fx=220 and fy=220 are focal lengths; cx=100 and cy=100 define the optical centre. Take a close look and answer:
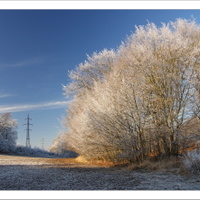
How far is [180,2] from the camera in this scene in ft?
21.0

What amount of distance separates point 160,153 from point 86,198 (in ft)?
22.2

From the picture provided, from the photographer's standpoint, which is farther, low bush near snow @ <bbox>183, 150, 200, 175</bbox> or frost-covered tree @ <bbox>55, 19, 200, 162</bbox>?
frost-covered tree @ <bbox>55, 19, 200, 162</bbox>

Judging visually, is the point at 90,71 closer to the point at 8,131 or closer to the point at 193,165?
the point at 193,165

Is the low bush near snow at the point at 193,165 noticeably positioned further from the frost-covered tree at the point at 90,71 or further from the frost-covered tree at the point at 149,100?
the frost-covered tree at the point at 90,71

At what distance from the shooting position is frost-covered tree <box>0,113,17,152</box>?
99.0 feet

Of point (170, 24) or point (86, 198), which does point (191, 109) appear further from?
point (86, 198)

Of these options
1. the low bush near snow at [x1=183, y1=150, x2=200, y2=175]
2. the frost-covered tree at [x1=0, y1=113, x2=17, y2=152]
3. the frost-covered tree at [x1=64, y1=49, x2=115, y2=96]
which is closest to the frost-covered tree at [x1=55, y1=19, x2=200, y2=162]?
the low bush near snow at [x1=183, y1=150, x2=200, y2=175]

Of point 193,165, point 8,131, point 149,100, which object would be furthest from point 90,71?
point 8,131

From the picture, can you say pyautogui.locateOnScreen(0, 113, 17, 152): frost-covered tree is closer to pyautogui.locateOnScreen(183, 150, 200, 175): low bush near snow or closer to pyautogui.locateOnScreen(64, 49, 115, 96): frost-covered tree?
pyautogui.locateOnScreen(64, 49, 115, 96): frost-covered tree

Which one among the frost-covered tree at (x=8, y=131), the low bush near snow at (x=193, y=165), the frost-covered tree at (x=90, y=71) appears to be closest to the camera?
the low bush near snow at (x=193, y=165)

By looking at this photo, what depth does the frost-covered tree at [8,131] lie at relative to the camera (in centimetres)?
3019

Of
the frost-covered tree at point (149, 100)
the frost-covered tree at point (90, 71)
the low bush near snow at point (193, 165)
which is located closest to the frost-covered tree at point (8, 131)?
the frost-covered tree at point (90, 71)

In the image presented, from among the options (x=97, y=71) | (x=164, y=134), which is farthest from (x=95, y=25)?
(x=97, y=71)

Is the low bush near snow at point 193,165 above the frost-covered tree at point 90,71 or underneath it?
underneath
